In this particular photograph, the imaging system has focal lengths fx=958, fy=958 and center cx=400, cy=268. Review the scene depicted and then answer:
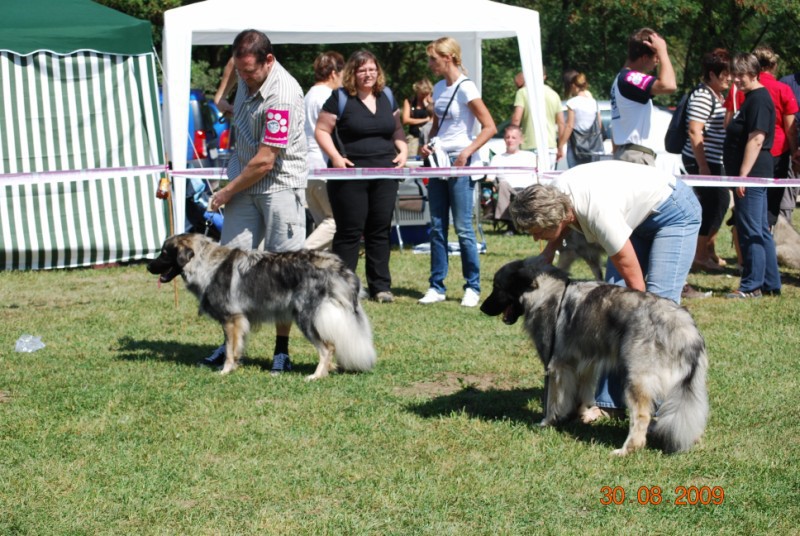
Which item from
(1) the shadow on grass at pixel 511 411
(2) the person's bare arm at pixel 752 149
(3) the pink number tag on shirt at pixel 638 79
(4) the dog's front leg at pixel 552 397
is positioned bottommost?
(1) the shadow on grass at pixel 511 411

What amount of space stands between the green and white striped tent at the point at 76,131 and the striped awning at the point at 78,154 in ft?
0.03

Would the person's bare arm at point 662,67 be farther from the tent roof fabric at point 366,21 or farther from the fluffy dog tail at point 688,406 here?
the fluffy dog tail at point 688,406

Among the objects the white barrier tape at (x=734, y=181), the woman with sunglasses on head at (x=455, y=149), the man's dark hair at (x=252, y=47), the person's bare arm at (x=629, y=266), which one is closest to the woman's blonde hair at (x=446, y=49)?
the woman with sunglasses on head at (x=455, y=149)

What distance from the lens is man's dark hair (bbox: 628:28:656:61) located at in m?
7.11

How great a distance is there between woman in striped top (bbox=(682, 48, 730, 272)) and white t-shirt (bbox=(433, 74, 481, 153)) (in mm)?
2005

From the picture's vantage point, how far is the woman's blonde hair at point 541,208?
14.2ft

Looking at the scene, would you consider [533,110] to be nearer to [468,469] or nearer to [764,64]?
[764,64]

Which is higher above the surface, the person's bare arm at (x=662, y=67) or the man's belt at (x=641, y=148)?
the person's bare arm at (x=662, y=67)

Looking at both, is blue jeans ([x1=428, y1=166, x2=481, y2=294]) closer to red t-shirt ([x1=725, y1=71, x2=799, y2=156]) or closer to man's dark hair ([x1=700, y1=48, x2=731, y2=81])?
man's dark hair ([x1=700, y1=48, x2=731, y2=81])

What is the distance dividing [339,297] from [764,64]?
5257mm

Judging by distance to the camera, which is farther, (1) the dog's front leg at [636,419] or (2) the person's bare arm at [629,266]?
(2) the person's bare arm at [629,266]

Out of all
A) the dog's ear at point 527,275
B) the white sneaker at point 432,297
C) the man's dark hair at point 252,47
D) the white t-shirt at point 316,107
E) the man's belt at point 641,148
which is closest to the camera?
the dog's ear at point 527,275

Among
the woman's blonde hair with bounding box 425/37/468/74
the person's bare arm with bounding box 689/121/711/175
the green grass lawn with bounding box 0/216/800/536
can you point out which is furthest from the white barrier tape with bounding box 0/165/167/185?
the person's bare arm with bounding box 689/121/711/175

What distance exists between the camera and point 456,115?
8156mm
